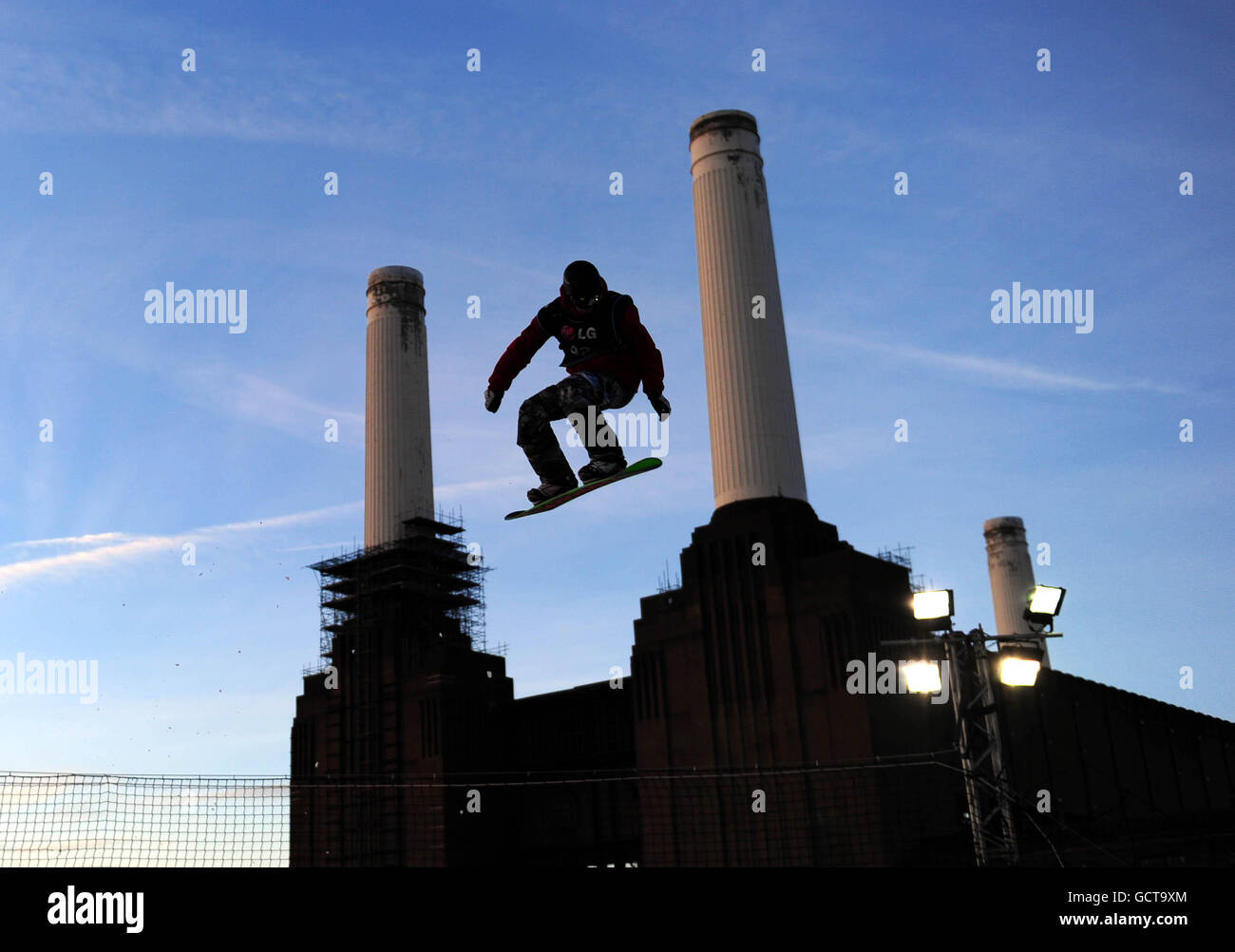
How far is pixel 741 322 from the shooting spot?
140ft

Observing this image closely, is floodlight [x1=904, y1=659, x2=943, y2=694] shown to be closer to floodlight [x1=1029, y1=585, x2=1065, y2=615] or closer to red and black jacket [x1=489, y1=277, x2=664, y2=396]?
floodlight [x1=1029, y1=585, x2=1065, y2=615]

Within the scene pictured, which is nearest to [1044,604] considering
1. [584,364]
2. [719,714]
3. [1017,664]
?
[1017,664]

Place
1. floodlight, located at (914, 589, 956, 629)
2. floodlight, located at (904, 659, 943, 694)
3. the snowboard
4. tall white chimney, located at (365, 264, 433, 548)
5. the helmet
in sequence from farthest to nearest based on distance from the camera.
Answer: tall white chimney, located at (365, 264, 433, 548)
floodlight, located at (914, 589, 956, 629)
floodlight, located at (904, 659, 943, 694)
the snowboard
the helmet

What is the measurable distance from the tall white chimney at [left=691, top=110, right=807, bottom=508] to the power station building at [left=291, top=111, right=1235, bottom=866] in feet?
0.33

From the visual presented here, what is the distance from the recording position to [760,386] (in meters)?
42.2

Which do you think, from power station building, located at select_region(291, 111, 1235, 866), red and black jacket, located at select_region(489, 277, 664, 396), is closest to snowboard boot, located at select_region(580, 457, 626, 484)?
red and black jacket, located at select_region(489, 277, 664, 396)

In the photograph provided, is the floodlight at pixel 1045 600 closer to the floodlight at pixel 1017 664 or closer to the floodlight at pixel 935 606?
the floodlight at pixel 1017 664

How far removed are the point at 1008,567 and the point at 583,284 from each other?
7173 cm

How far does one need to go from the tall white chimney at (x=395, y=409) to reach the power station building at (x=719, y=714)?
127 millimetres

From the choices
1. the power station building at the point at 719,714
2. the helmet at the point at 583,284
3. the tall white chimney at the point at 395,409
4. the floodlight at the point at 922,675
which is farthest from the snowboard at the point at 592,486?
the tall white chimney at the point at 395,409

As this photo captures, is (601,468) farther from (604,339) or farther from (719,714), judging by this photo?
(719,714)

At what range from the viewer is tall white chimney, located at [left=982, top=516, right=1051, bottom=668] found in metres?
75.8

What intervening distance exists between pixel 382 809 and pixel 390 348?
21.8 meters
